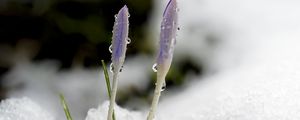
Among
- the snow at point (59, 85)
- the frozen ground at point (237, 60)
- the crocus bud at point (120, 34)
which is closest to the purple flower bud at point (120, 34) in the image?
the crocus bud at point (120, 34)

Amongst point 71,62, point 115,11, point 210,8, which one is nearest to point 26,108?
point 71,62

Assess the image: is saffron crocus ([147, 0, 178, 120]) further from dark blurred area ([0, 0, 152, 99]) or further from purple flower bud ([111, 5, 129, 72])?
dark blurred area ([0, 0, 152, 99])

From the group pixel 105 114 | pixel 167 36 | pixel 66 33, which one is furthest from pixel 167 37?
pixel 66 33

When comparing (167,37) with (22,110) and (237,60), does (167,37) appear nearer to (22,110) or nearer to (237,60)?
(22,110)

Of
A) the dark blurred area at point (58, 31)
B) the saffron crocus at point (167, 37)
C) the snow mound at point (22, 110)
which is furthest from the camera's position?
the dark blurred area at point (58, 31)

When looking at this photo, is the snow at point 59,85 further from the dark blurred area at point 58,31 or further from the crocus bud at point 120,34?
the crocus bud at point 120,34

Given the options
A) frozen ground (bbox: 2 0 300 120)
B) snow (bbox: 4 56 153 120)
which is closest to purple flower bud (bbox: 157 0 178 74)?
frozen ground (bbox: 2 0 300 120)
